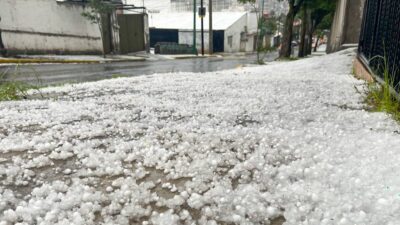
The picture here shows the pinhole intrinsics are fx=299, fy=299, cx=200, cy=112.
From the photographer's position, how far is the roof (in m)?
33.3

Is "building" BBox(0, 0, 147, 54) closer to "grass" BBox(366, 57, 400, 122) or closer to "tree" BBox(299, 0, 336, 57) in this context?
"tree" BBox(299, 0, 336, 57)

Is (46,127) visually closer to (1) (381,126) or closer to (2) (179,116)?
(2) (179,116)

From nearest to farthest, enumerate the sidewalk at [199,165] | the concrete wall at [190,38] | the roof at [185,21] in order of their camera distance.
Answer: the sidewalk at [199,165], the concrete wall at [190,38], the roof at [185,21]

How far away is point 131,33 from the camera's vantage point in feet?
74.6

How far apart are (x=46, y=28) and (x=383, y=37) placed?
16.7 metres

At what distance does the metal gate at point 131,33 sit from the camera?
→ 21.7 meters

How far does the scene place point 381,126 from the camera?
2.32 metres

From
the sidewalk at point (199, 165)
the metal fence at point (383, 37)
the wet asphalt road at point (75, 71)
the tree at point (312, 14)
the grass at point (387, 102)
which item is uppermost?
the tree at point (312, 14)

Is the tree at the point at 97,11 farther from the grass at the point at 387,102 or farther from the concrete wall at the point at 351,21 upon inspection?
the grass at the point at 387,102

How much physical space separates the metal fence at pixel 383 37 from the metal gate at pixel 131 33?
719 inches

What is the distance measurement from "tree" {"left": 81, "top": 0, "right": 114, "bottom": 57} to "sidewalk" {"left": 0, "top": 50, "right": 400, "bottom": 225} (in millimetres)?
16349

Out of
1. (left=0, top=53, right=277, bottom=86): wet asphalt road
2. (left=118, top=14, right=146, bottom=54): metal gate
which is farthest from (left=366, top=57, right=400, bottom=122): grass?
(left=118, top=14, right=146, bottom=54): metal gate

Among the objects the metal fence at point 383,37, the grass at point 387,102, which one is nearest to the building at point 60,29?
the metal fence at point 383,37

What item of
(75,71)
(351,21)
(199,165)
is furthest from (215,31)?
(199,165)
